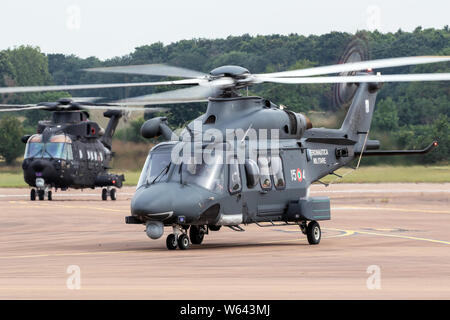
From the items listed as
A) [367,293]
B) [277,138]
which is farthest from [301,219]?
[367,293]

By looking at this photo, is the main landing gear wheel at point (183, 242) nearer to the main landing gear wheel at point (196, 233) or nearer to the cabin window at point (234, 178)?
the cabin window at point (234, 178)

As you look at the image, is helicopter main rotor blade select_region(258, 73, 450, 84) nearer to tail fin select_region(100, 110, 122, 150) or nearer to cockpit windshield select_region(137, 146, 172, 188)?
cockpit windshield select_region(137, 146, 172, 188)

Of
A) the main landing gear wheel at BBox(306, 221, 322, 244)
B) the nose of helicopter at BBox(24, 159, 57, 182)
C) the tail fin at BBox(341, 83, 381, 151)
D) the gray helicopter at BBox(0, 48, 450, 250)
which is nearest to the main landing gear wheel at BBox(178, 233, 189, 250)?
the gray helicopter at BBox(0, 48, 450, 250)

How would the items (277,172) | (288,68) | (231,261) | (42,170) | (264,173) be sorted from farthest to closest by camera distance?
(288,68), (42,170), (277,172), (264,173), (231,261)

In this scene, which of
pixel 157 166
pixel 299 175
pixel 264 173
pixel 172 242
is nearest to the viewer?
pixel 172 242

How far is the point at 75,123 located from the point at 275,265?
2969 centimetres

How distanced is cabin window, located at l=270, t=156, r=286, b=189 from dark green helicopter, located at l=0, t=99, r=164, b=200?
22131 millimetres

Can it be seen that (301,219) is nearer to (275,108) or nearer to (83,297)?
(275,108)

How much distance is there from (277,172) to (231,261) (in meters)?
5.11

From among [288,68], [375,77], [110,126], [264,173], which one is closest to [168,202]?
[264,173]

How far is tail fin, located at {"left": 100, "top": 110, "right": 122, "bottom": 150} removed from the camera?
47.6 metres

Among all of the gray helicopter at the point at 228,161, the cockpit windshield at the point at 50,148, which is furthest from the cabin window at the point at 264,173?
the cockpit windshield at the point at 50,148

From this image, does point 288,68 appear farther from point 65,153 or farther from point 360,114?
point 360,114

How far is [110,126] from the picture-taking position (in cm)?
4841
